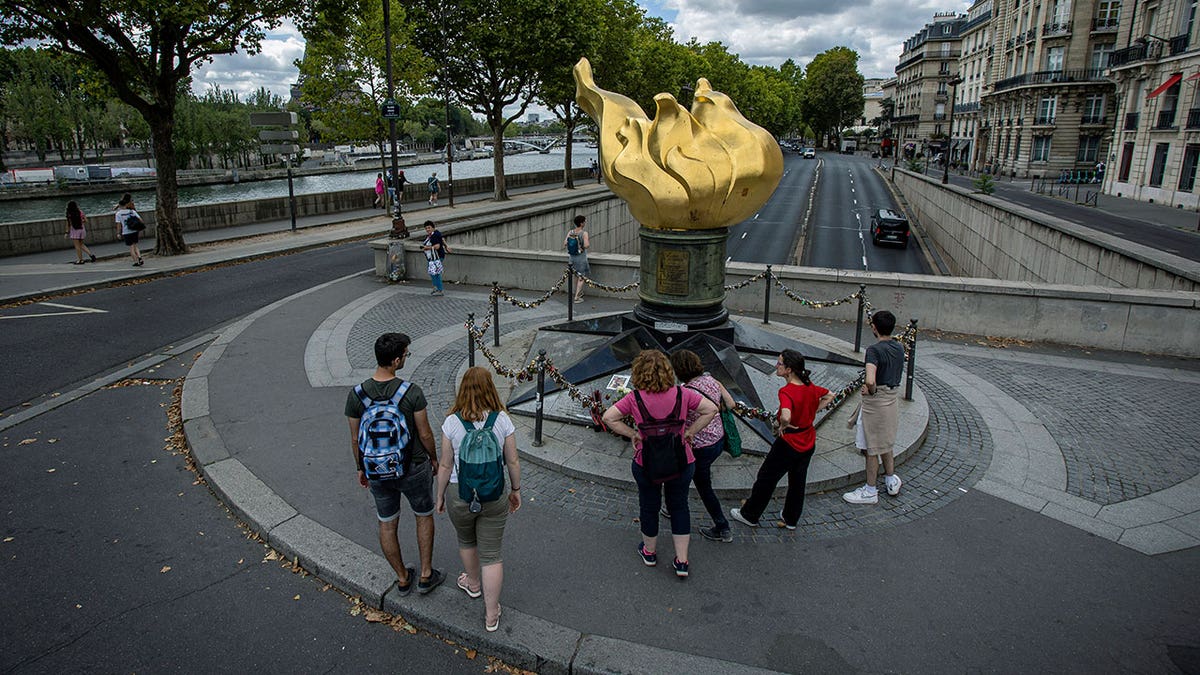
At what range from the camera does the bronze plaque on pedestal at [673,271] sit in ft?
29.3

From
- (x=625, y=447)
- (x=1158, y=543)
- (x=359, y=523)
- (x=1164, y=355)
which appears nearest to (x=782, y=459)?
(x=625, y=447)

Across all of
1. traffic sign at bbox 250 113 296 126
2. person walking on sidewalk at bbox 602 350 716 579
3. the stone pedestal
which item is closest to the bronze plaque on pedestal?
the stone pedestal

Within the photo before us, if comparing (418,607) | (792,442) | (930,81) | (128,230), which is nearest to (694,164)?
(792,442)

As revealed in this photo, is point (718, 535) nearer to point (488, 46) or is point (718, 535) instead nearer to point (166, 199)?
point (166, 199)

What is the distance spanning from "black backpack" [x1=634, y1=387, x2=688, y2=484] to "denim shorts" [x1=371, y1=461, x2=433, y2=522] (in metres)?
1.60

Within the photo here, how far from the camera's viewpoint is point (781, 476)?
5898 millimetres

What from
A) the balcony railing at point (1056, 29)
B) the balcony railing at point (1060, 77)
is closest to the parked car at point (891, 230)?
the balcony railing at point (1060, 77)

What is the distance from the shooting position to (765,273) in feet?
43.1

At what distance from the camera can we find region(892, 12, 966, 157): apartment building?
95.2 meters

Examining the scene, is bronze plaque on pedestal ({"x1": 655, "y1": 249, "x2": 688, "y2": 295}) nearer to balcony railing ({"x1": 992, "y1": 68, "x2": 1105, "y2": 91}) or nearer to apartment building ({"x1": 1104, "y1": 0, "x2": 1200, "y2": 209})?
apartment building ({"x1": 1104, "y1": 0, "x2": 1200, "y2": 209})

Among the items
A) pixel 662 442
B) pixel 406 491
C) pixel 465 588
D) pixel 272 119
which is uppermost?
pixel 272 119

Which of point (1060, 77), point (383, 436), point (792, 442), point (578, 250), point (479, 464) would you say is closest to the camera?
point (479, 464)

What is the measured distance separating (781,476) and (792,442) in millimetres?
437

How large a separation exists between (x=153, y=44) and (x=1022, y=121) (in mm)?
64667
